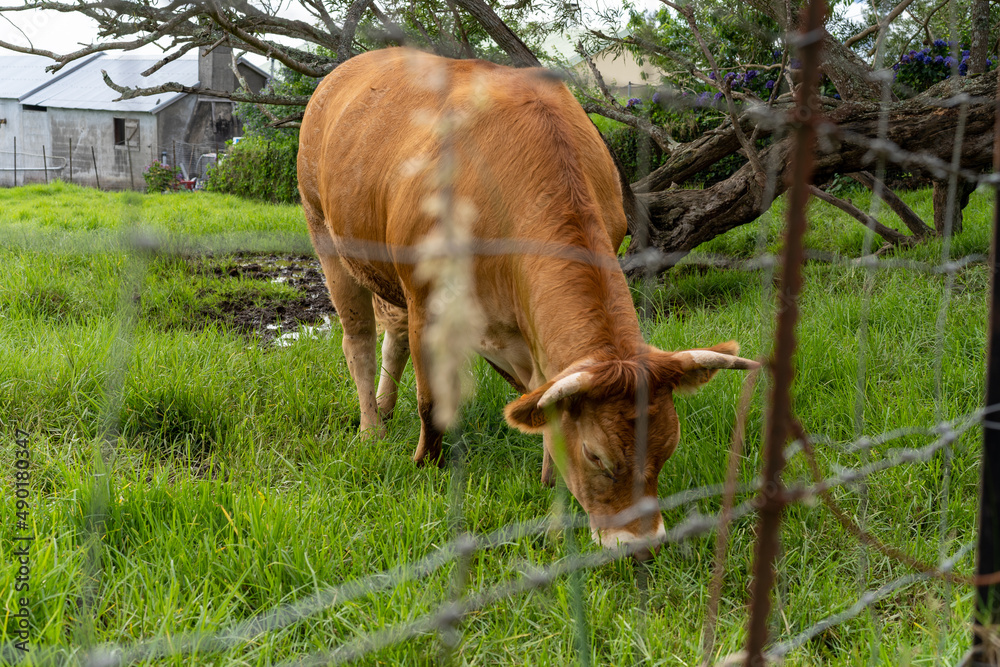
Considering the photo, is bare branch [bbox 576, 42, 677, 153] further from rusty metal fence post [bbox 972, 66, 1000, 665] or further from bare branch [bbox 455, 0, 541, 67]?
rusty metal fence post [bbox 972, 66, 1000, 665]

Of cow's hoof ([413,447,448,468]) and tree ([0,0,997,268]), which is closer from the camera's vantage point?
cow's hoof ([413,447,448,468])

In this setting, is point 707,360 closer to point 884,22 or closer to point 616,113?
point 884,22

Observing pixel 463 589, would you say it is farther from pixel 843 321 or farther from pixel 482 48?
pixel 482 48

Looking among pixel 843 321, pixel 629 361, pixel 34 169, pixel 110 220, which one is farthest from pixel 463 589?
pixel 34 169

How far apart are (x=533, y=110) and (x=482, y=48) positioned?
11.6 feet

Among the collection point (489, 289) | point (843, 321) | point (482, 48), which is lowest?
point (843, 321)

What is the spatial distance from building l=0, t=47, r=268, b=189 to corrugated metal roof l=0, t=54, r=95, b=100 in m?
0.11

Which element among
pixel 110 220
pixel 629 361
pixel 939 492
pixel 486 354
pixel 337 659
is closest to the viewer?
pixel 337 659

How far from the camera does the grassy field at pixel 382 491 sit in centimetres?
201

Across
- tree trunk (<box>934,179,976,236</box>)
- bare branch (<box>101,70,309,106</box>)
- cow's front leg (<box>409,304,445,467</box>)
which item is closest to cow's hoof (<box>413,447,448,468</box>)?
cow's front leg (<box>409,304,445,467</box>)

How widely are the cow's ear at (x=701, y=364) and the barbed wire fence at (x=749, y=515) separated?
10 cm

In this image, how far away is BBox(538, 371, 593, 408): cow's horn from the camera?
6.95 ft

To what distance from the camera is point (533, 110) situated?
2688 mm

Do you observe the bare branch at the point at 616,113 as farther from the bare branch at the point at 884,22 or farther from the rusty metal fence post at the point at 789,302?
the rusty metal fence post at the point at 789,302
